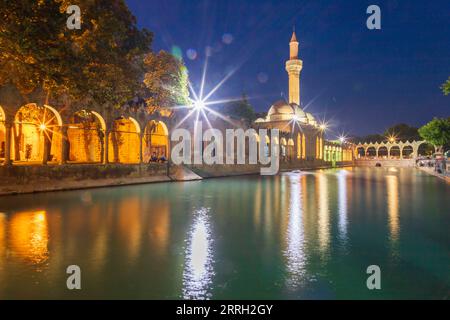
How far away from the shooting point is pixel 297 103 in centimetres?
7375

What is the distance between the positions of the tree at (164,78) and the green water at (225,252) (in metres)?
13.2

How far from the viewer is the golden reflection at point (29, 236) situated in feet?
19.3

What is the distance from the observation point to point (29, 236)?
7266 mm

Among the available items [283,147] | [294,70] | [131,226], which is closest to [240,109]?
[283,147]

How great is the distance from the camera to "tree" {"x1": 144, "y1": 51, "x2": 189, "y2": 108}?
72.7ft

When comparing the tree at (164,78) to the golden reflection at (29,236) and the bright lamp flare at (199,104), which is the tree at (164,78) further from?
the golden reflection at (29,236)

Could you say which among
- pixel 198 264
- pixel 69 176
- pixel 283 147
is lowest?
pixel 198 264

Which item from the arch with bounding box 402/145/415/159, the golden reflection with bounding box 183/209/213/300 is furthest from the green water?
the arch with bounding box 402/145/415/159

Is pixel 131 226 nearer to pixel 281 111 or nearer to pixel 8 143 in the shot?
pixel 8 143

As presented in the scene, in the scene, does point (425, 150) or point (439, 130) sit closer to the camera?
point (439, 130)

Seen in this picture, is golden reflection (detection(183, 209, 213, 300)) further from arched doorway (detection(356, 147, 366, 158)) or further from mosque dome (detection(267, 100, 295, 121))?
arched doorway (detection(356, 147, 366, 158))

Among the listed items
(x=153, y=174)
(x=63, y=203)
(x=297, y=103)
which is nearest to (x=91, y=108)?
(x=153, y=174)

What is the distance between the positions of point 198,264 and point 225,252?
0.81 meters

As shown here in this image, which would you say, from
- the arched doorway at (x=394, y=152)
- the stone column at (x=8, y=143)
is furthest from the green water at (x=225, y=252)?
the arched doorway at (x=394, y=152)
